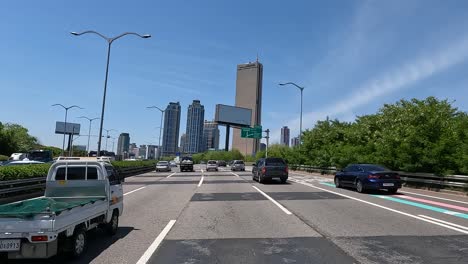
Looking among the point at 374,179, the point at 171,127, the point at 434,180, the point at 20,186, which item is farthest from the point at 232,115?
the point at 20,186

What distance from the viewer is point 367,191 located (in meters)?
23.5

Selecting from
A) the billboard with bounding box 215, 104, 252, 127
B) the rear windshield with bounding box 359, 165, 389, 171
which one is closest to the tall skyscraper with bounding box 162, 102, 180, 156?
the billboard with bounding box 215, 104, 252, 127

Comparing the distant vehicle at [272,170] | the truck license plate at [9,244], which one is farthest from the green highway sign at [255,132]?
the truck license plate at [9,244]

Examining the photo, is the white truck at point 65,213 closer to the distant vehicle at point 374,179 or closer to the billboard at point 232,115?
the distant vehicle at point 374,179

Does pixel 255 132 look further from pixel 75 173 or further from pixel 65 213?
pixel 65 213

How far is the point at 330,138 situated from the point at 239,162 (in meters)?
16.1

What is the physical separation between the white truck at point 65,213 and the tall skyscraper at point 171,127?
531ft

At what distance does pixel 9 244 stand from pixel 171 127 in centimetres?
18158

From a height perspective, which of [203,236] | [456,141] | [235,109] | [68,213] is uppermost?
[235,109]

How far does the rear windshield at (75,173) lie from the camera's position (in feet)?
32.9

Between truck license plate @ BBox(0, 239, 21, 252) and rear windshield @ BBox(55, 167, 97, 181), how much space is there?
3396 mm

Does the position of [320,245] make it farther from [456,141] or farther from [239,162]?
[239,162]

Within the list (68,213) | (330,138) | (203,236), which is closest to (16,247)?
(68,213)

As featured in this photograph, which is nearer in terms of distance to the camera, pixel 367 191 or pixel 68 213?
pixel 68 213
